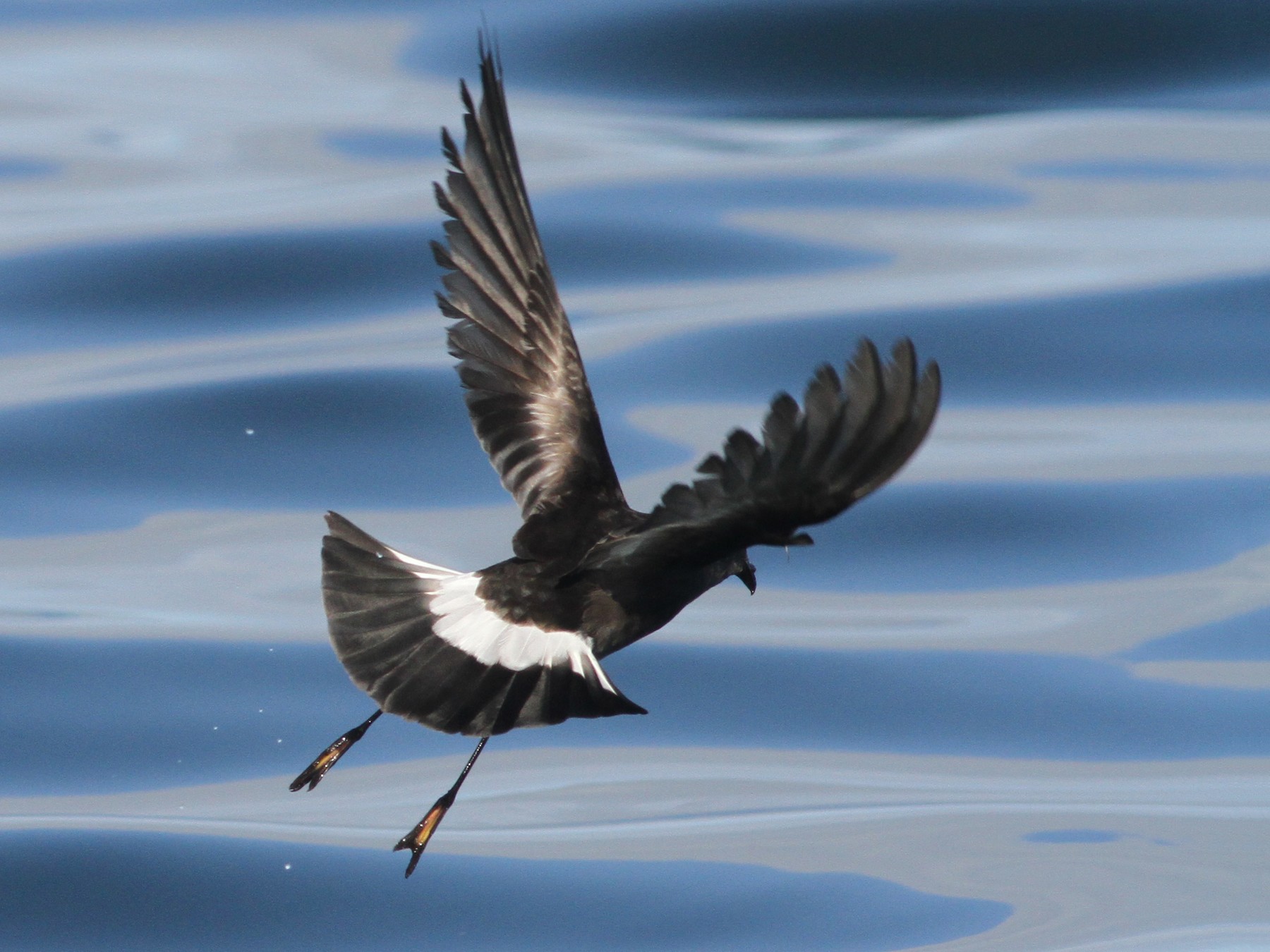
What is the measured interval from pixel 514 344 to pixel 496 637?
1.15 meters

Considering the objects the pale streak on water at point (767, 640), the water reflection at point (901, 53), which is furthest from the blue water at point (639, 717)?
the water reflection at point (901, 53)

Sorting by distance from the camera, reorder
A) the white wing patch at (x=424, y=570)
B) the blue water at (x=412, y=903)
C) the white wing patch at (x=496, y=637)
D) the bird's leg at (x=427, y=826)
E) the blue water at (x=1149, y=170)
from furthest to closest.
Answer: the blue water at (x=1149, y=170), the blue water at (x=412, y=903), the bird's leg at (x=427, y=826), the white wing patch at (x=424, y=570), the white wing patch at (x=496, y=637)

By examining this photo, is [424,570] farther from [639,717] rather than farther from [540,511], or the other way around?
[639,717]

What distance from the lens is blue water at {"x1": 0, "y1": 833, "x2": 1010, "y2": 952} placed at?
22.0 ft

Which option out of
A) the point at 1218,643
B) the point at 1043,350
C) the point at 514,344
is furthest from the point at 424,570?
the point at 1043,350

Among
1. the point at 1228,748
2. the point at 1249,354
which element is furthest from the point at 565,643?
the point at 1249,354

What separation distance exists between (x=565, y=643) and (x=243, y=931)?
2811 millimetres

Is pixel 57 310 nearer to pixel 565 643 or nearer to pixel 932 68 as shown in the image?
pixel 932 68

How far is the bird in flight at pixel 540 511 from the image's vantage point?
3.29 metres

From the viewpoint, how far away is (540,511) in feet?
16.3

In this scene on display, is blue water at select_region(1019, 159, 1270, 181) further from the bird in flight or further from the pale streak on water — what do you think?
the bird in flight

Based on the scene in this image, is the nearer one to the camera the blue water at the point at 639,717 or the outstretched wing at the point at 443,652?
the outstretched wing at the point at 443,652

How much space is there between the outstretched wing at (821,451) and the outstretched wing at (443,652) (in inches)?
26.4

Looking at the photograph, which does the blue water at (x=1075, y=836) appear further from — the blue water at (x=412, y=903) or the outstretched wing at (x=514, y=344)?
the outstretched wing at (x=514, y=344)
